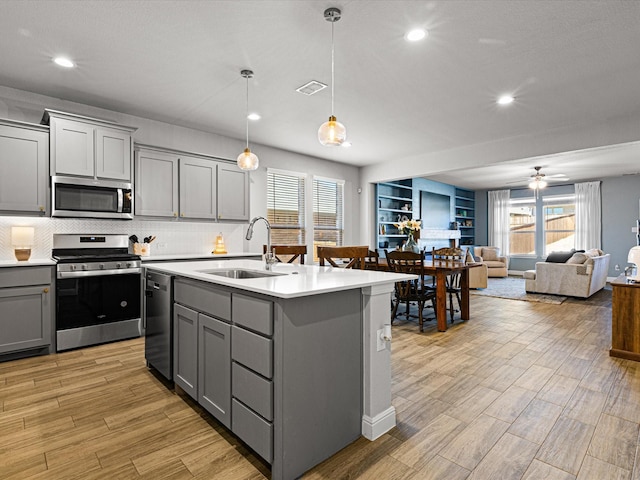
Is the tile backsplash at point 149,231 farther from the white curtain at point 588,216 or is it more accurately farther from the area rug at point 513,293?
the white curtain at point 588,216

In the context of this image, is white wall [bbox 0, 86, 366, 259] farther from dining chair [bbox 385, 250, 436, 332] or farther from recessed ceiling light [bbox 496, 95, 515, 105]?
recessed ceiling light [bbox 496, 95, 515, 105]

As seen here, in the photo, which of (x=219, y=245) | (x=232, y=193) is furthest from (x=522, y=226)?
(x=219, y=245)

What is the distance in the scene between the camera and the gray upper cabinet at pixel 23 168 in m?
3.29

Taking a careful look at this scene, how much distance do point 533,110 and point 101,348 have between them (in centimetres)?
551

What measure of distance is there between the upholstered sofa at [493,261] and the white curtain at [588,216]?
184 centimetres

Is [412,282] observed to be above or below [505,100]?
below

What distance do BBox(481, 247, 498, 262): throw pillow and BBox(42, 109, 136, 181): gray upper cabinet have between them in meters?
8.94

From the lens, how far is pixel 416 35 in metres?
2.57

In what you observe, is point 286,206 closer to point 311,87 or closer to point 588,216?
point 311,87

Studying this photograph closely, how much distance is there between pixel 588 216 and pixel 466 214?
10.1 ft

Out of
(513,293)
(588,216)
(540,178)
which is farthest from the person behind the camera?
(588,216)

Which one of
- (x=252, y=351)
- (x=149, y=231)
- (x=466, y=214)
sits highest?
(x=466, y=214)

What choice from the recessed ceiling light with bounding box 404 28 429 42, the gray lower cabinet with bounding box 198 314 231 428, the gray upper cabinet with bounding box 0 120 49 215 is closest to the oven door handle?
the gray upper cabinet with bounding box 0 120 49 215

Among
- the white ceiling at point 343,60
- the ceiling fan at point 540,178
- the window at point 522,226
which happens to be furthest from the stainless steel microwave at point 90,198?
the window at point 522,226
